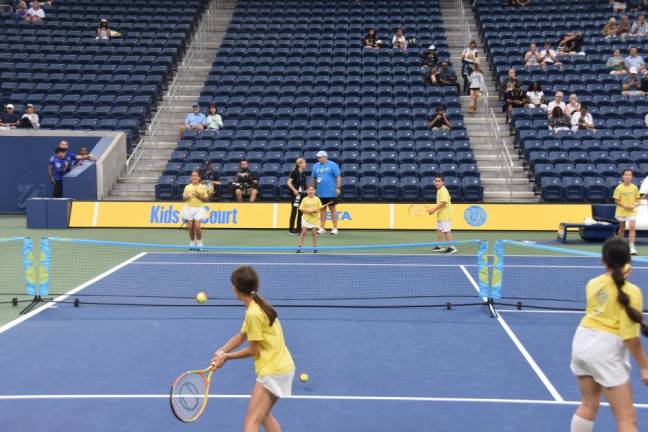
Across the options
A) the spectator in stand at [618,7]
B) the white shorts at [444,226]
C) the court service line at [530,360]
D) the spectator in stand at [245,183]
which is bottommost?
the court service line at [530,360]

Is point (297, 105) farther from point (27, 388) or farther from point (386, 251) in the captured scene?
point (27, 388)

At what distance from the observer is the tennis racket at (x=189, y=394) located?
559 centimetres

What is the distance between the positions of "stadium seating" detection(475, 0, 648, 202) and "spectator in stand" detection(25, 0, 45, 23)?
18196mm

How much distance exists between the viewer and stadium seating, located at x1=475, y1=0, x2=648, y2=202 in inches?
908

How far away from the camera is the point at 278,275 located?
14789 millimetres

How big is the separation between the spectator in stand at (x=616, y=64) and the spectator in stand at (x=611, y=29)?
2543 millimetres

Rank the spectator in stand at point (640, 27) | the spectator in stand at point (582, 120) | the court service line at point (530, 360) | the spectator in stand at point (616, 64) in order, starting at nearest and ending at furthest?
the court service line at point (530, 360) < the spectator in stand at point (582, 120) < the spectator in stand at point (616, 64) < the spectator in stand at point (640, 27)

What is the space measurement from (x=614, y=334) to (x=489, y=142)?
21.7 metres

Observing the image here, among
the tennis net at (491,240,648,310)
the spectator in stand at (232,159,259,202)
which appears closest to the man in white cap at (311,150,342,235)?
the spectator in stand at (232,159,259,202)

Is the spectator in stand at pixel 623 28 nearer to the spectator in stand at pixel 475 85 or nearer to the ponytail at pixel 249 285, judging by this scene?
the spectator in stand at pixel 475 85

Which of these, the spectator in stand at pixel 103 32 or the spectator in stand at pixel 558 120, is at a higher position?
the spectator in stand at pixel 103 32

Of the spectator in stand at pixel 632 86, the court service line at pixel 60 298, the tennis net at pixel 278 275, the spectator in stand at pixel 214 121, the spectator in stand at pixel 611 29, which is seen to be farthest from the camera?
the spectator in stand at pixel 611 29

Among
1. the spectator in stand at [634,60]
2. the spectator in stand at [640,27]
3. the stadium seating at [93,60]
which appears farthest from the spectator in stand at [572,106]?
the stadium seating at [93,60]

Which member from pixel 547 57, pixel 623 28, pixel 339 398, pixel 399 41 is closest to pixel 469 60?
pixel 547 57
